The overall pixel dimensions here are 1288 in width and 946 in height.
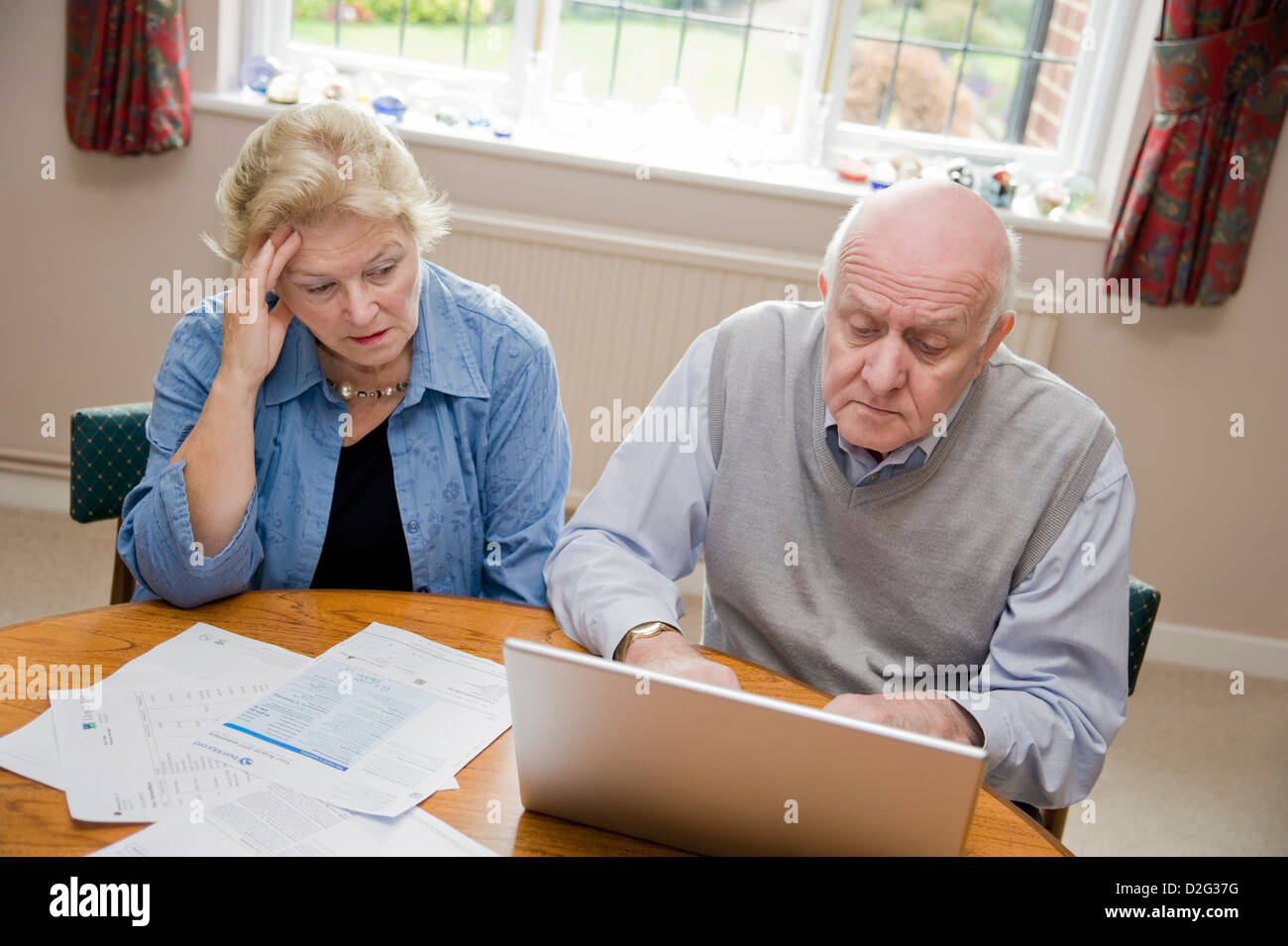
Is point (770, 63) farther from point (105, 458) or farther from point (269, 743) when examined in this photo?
point (269, 743)

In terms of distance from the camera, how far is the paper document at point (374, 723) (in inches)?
43.0

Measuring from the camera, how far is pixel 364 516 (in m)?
1.65

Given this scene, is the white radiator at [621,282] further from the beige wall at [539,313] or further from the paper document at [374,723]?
the paper document at [374,723]

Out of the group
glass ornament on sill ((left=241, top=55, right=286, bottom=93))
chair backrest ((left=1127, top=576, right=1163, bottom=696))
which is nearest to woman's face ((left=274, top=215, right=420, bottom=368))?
chair backrest ((left=1127, top=576, right=1163, bottom=696))

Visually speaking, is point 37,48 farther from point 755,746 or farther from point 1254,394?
point 1254,394

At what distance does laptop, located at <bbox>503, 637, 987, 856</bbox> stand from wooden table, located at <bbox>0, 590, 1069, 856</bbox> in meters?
0.06

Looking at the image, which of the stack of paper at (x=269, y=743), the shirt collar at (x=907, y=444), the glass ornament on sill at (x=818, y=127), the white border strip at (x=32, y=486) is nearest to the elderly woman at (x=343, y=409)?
the stack of paper at (x=269, y=743)

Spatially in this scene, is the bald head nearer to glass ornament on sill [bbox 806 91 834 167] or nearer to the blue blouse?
the blue blouse

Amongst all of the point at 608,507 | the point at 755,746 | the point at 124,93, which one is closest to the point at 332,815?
the point at 755,746

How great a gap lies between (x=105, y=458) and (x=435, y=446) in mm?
562

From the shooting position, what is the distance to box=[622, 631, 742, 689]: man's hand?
1.24m

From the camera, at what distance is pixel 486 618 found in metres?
1.44

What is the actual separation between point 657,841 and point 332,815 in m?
0.30
